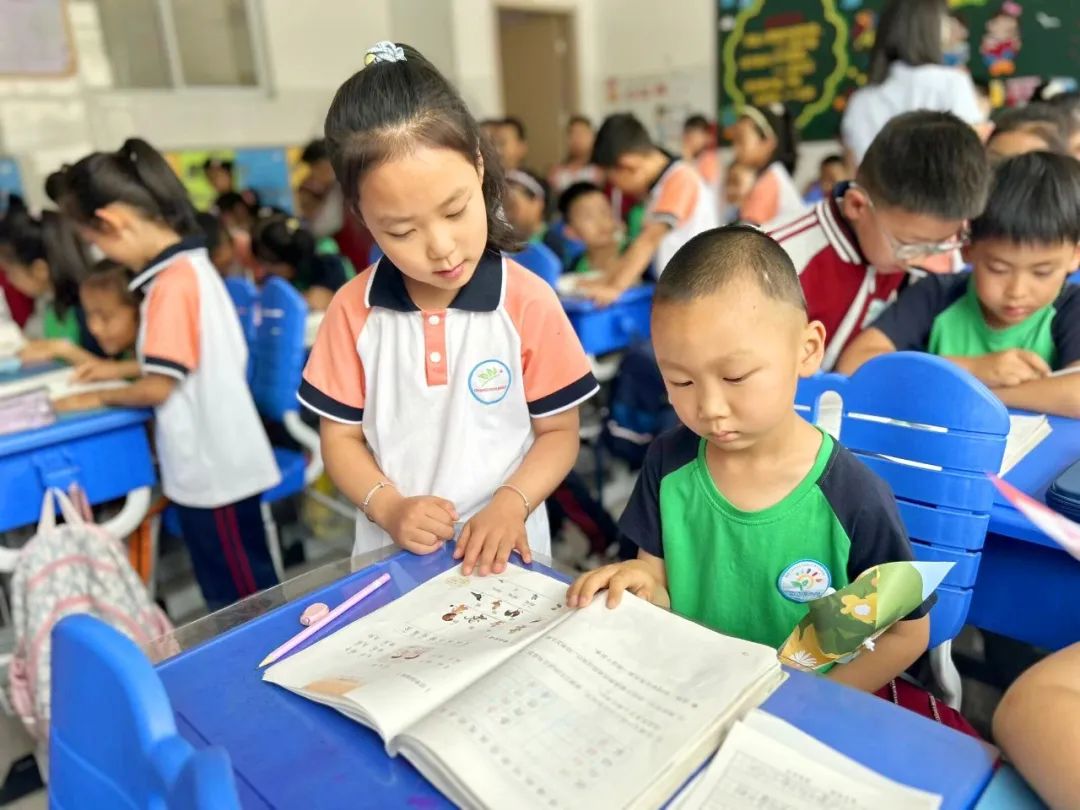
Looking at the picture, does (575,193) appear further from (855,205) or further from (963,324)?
(963,324)

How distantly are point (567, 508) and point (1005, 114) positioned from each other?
5.59 feet

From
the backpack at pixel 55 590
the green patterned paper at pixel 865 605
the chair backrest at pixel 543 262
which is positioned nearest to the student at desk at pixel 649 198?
the chair backrest at pixel 543 262

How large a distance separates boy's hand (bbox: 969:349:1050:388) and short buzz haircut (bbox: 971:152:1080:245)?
0.18 meters

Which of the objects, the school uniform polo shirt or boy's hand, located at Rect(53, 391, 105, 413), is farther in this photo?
boy's hand, located at Rect(53, 391, 105, 413)

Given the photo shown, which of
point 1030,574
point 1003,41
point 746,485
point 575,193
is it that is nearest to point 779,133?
point 575,193

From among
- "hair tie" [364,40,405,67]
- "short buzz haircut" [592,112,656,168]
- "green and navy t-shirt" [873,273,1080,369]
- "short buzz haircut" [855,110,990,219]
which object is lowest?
"green and navy t-shirt" [873,273,1080,369]

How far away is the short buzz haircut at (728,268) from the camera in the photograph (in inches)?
28.8

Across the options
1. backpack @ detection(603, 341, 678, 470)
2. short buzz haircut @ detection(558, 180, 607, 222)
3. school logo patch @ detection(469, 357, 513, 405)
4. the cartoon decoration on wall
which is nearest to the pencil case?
school logo patch @ detection(469, 357, 513, 405)

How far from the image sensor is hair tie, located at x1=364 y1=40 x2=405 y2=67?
910 millimetres

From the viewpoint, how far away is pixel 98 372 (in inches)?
74.2

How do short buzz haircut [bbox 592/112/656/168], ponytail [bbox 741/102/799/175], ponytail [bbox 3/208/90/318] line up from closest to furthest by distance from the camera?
1. ponytail [bbox 3/208/90/318]
2. short buzz haircut [bbox 592/112/656/168]
3. ponytail [bbox 741/102/799/175]

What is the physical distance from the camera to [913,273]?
4.98 ft

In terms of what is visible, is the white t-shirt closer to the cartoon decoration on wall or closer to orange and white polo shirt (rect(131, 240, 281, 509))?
orange and white polo shirt (rect(131, 240, 281, 509))

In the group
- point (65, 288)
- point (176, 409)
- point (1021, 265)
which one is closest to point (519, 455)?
point (1021, 265)
